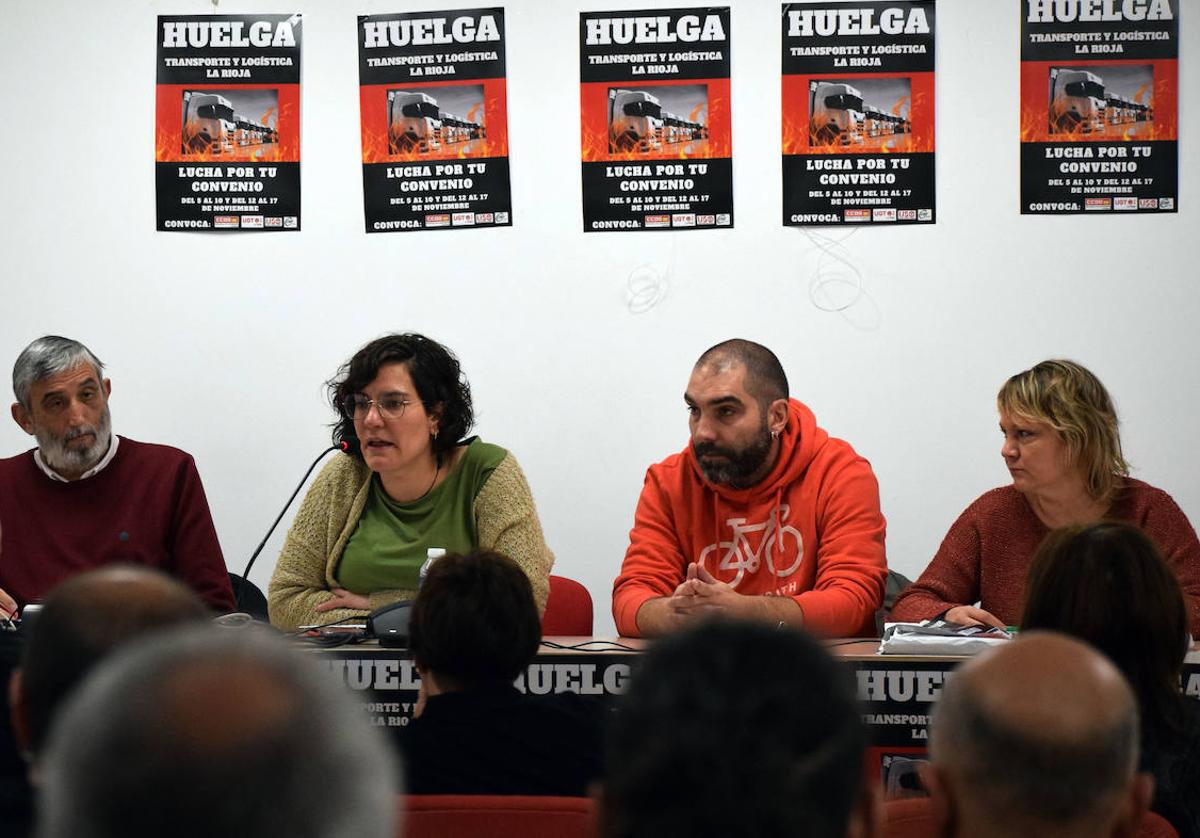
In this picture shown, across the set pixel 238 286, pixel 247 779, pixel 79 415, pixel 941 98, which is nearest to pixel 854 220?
pixel 941 98

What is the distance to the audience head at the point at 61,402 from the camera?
3615 millimetres

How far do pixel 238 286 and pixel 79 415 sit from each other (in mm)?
970

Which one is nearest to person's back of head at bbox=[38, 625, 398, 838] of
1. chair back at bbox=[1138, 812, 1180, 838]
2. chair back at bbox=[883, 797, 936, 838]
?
chair back at bbox=[883, 797, 936, 838]

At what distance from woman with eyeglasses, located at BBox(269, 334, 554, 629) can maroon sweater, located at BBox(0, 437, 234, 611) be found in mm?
276

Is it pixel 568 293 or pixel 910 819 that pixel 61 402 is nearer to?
pixel 568 293

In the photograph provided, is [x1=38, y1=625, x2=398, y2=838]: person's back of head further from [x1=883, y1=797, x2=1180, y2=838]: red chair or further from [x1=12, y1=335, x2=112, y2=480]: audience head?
[x1=12, y1=335, x2=112, y2=480]: audience head

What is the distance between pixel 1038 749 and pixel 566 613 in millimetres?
2554

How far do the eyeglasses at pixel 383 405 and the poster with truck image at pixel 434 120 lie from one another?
979mm

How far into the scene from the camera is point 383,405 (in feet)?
11.8

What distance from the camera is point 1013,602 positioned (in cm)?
328

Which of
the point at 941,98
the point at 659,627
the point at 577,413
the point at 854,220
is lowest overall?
the point at 659,627

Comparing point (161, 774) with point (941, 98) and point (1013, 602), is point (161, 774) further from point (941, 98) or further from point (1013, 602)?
point (941, 98)

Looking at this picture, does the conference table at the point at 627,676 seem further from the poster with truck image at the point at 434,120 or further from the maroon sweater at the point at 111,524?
the poster with truck image at the point at 434,120

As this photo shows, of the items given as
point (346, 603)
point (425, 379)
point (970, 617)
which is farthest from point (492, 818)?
point (425, 379)
